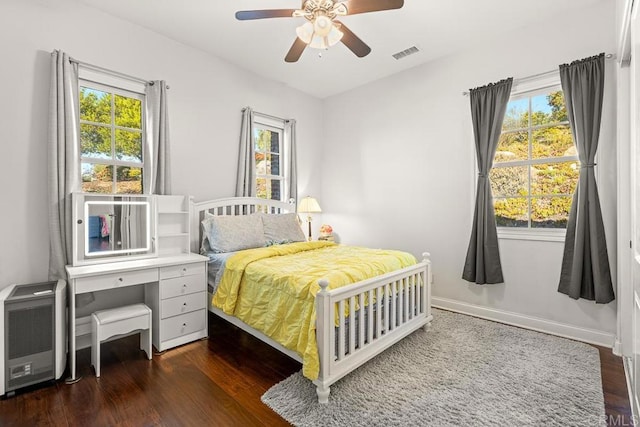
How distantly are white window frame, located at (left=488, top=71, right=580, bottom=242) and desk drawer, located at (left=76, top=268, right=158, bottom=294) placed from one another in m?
3.35

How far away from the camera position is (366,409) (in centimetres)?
181

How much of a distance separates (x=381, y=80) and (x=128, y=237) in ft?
11.7

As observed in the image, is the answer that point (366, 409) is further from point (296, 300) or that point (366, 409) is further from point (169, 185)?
point (169, 185)

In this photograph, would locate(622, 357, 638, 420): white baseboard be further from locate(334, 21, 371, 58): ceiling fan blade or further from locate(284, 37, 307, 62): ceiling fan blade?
locate(284, 37, 307, 62): ceiling fan blade

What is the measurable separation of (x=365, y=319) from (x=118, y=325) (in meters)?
1.85

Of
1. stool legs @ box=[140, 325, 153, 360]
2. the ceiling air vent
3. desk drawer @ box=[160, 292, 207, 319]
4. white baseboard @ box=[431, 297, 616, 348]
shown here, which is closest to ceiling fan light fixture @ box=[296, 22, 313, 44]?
the ceiling air vent

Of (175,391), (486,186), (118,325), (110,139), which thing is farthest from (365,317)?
(110,139)

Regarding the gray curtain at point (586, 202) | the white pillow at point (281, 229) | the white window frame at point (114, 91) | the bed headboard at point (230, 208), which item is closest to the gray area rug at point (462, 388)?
the gray curtain at point (586, 202)

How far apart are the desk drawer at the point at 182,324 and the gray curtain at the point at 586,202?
3284 mm

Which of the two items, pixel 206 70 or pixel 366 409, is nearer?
pixel 366 409

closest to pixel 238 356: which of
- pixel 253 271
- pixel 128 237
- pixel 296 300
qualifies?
pixel 253 271

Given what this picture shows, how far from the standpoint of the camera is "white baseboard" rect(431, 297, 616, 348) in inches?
103

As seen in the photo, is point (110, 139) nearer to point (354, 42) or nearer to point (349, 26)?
point (354, 42)

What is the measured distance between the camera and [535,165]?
10.0ft
